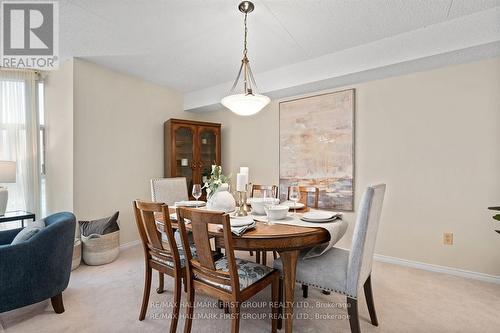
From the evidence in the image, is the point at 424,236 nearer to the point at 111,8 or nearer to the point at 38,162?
the point at 111,8

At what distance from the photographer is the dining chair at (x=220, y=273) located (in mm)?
1330

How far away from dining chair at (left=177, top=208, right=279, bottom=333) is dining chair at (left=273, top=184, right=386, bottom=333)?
21 cm

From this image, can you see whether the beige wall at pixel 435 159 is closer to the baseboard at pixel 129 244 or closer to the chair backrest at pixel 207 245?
the chair backrest at pixel 207 245

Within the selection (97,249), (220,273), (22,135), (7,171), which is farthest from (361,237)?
(22,135)

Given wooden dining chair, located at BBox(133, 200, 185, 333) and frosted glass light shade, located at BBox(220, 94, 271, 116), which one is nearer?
wooden dining chair, located at BBox(133, 200, 185, 333)

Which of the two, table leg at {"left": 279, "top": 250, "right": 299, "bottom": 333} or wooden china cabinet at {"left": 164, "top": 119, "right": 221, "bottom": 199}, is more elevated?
wooden china cabinet at {"left": 164, "top": 119, "right": 221, "bottom": 199}

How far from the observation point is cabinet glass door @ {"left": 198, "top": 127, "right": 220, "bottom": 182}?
3.99m

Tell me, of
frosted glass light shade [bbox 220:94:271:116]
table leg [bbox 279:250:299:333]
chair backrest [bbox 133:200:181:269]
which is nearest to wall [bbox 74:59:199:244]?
chair backrest [bbox 133:200:181:269]

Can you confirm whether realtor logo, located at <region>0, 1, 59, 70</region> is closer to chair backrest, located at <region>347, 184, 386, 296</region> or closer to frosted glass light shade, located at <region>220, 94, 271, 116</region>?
frosted glass light shade, located at <region>220, 94, 271, 116</region>

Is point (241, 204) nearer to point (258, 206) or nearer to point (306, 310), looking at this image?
point (258, 206)

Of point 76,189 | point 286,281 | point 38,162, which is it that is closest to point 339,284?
point 286,281

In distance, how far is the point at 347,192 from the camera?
10.1ft

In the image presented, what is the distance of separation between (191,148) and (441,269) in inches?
137

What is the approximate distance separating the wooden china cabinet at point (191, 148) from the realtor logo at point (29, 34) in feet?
5.13
